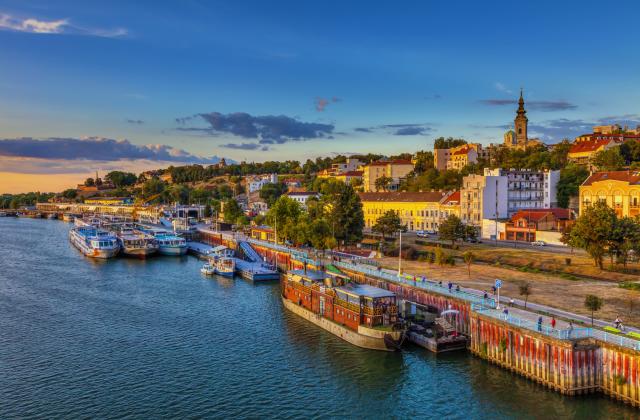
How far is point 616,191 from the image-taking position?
314 ft

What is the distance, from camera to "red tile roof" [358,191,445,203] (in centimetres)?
11881

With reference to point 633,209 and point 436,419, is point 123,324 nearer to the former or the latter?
point 436,419

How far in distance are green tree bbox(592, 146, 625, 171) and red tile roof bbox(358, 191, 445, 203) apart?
41.6 meters

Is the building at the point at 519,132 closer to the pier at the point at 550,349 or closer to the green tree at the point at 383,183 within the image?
the green tree at the point at 383,183

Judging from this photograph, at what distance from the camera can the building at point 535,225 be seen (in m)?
94.6

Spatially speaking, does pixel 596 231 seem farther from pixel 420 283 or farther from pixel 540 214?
pixel 540 214

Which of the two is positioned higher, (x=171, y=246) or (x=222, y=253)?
(x=222, y=253)

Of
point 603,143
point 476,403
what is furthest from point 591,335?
point 603,143

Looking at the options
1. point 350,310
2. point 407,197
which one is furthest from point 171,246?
point 350,310

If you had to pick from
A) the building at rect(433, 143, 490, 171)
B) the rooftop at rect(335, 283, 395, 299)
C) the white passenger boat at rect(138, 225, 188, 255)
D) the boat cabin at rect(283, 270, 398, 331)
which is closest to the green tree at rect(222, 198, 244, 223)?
the white passenger boat at rect(138, 225, 188, 255)

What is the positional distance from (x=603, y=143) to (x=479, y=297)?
390 feet

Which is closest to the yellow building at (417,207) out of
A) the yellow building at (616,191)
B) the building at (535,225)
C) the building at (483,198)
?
the building at (483,198)

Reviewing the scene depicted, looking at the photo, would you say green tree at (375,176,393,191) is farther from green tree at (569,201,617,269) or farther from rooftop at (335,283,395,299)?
rooftop at (335,283,395,299)

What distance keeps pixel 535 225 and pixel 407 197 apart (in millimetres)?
35935
